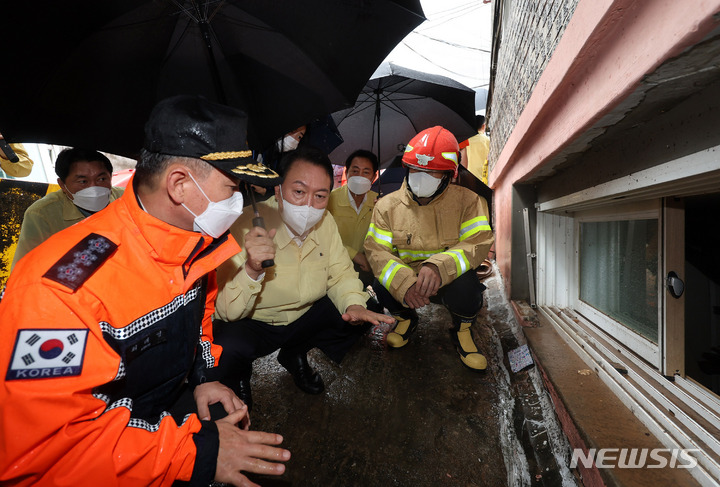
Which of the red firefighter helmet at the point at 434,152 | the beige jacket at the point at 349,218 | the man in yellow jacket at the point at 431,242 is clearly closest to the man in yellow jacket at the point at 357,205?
the beige jacket at the point at 349,218

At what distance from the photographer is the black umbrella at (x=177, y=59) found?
1.60 m

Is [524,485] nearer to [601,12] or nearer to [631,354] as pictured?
[631,354]

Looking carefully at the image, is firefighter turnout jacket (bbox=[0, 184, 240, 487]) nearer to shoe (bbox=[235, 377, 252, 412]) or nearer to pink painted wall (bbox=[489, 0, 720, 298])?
shoe (bbox=[235, 377, 252, 412])

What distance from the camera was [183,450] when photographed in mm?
951

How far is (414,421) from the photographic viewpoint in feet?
6.30

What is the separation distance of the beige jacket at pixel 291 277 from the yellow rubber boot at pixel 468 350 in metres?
0.96

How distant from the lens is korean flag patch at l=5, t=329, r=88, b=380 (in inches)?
31.3

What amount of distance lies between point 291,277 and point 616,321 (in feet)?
7.17

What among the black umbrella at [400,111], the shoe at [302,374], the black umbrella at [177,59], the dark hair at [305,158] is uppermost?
the black umbrella at [400,111]

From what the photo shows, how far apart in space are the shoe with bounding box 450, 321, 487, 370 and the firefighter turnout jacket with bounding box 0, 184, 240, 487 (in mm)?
1908

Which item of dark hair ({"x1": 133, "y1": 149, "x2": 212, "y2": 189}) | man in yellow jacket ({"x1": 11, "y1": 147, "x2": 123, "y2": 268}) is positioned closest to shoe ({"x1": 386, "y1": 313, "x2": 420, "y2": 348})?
dark hair ({"x1": 133, "y1": 149, "x2": 212, "y2": 189})

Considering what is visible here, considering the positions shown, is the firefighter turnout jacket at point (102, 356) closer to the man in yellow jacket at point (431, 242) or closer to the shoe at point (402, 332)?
the man in yellow jacket at point (431, 242)

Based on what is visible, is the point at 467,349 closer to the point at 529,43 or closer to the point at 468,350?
the point at 468,350
